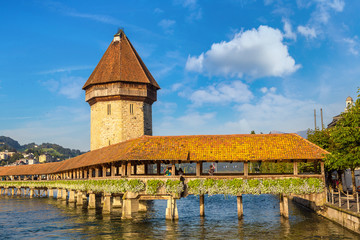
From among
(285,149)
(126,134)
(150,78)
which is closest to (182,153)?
(285,149)

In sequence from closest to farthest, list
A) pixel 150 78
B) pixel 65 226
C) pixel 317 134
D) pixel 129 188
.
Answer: pixel 129 188
pixel 65 226
pixel 317 134
pixel 150 78

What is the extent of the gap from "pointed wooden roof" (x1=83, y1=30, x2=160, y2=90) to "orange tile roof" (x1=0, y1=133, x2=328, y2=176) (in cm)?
2223

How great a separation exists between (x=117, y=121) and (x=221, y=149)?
24.8 m

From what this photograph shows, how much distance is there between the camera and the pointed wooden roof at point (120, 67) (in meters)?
51.6

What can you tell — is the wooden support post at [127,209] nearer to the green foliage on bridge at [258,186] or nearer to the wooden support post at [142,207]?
the green foliage on bridge at [258,186]

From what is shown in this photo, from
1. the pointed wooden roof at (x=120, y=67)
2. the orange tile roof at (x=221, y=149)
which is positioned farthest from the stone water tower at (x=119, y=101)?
the orange tile roof at (x=221, y=149)

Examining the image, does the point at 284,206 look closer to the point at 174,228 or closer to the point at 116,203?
the point at 174,228

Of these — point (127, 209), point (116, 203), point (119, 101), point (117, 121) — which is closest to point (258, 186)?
point (127, 209)

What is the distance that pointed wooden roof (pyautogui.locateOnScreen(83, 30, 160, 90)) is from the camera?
51594 mm

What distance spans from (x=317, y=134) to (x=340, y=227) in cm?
1861

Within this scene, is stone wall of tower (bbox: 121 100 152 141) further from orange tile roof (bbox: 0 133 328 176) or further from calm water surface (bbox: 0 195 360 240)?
orange tile roof (bbox: 0 133 328 176)

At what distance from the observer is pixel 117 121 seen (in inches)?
1992

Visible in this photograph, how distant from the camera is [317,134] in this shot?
41188mm

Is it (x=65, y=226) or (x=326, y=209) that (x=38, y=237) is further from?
(x=326, y=209)
